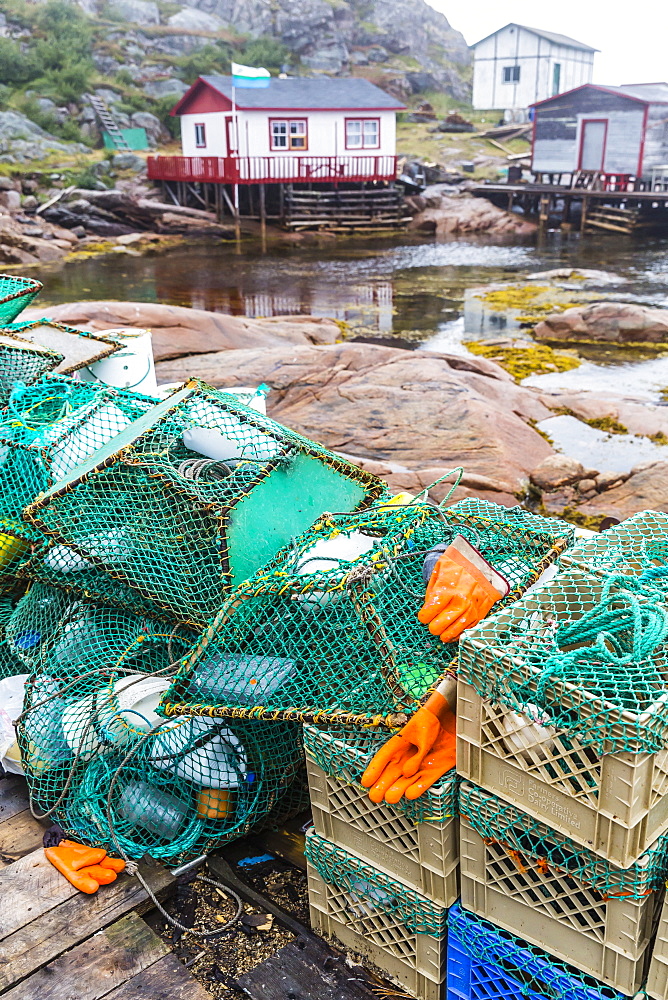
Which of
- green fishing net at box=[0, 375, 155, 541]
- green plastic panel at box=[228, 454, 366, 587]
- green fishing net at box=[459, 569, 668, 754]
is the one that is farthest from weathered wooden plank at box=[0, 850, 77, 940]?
green fishing net at box=[459, 569, 668, 754]

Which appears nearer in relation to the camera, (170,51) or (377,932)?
(377,932)

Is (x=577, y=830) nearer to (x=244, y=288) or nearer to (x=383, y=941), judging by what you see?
(x=383, y=941)

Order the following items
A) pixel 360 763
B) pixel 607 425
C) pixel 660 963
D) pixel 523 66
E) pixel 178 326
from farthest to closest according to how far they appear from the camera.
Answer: pixel 523 66 → pixel 178 326 → pixel 607 425 → pixel 360 763 → pixel 660 963

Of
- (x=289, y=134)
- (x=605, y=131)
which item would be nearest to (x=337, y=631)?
(x=289, y=134)

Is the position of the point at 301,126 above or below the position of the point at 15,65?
below

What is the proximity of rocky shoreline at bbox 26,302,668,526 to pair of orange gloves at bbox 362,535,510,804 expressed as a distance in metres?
3.95

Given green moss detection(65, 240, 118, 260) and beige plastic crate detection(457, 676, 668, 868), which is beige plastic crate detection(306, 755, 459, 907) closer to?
beige plastic crate detection(457, 676, 668, 868)

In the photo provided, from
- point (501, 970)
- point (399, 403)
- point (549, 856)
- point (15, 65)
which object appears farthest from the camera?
point (15, 65)

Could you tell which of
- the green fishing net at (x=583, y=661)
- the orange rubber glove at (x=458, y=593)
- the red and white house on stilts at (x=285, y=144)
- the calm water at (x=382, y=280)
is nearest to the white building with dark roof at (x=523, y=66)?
the red and white house on stilts at (x=285, y=144)

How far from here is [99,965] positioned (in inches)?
106

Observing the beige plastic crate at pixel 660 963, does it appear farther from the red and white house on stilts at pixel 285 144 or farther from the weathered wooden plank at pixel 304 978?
the red and white house on stilts at pixel 285 144

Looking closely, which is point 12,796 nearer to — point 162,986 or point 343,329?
point 162,986

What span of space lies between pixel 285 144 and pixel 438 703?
109 feet

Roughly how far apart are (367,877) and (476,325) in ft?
50.0
